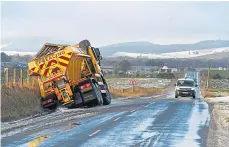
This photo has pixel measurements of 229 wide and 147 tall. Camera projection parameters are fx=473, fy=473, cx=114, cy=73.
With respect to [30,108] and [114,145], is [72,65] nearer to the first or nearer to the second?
[30,108]

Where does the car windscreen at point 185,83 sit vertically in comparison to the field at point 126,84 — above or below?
above

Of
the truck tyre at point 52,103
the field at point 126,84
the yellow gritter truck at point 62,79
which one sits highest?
the yellow gritter truck at point 62,79

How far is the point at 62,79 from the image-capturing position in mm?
23031

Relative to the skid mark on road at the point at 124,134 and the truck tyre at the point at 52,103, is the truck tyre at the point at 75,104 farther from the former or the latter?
the skid mark on road at the point at 124,134

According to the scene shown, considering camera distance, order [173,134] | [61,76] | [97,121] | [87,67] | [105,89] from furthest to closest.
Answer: [105,89] < [87,67] < [61,76] < [97,121] < [173,134]

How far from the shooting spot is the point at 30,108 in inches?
877

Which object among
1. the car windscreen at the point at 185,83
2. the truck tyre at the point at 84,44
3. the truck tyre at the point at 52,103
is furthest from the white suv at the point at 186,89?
the truck tyre at the point at 52,103

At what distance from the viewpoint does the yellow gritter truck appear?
23031 mm

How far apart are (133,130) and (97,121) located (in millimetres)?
3426

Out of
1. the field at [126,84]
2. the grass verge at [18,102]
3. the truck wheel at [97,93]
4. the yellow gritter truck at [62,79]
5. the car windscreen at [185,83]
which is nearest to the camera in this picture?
the grass verge at [18,102]

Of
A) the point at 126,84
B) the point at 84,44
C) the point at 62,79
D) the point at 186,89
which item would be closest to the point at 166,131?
the point at 62,79

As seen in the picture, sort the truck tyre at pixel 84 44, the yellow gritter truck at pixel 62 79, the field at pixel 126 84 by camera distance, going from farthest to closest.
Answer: the field at pixel 126 84, the truck tyre at pixel 84 44, the yellow gritter truck at pixel 62 79

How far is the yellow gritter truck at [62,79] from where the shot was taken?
75.6 feet

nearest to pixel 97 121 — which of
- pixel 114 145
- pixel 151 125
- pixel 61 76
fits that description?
pixel 151 125
